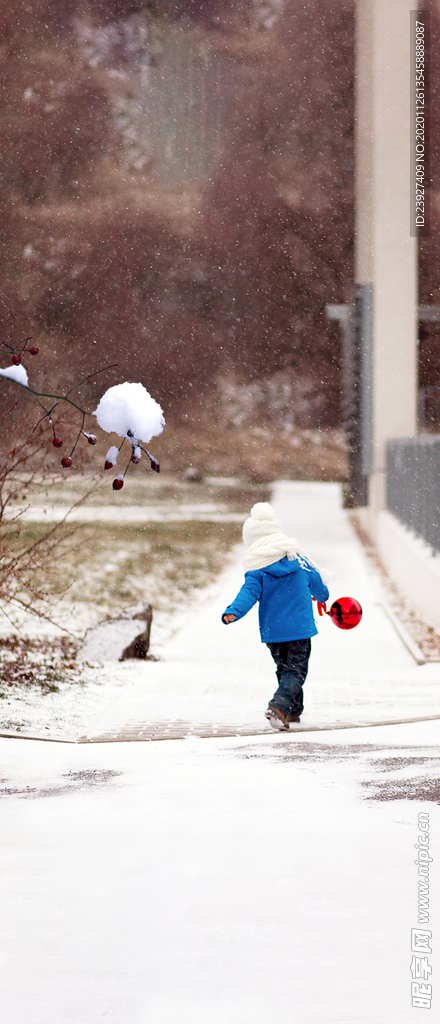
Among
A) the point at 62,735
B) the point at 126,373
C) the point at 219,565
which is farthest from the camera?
the point at 126,373

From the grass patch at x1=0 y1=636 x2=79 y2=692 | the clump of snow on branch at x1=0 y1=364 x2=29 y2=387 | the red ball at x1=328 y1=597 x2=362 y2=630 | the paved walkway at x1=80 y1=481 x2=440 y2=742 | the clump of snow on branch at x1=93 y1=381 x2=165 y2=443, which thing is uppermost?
the clump of snow on branch at x1=0 y1=364 x2=29 y2=387

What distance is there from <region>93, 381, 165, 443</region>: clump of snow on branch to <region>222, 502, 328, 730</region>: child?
3.24 m

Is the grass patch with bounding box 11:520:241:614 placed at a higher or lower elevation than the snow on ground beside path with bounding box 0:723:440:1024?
higher

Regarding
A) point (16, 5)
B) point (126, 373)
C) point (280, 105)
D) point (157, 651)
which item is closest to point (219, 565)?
point (157, 651)

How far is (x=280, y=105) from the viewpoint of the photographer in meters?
30.2

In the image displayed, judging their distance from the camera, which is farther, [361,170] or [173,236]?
[173,236]

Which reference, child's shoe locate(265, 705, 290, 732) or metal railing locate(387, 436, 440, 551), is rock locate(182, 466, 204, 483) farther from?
child's shoe locate(265, 705, 290, 732)

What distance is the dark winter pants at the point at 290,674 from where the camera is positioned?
6.25 m

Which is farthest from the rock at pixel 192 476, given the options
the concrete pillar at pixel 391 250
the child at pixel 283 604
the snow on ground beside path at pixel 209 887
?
the snow on ground beside path at pixel 209 887

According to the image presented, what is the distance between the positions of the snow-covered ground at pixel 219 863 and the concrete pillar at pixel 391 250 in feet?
38.5

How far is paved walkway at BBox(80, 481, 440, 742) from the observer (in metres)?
6.35

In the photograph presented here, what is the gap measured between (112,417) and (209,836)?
191cm

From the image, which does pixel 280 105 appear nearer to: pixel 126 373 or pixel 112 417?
pixel 126 373

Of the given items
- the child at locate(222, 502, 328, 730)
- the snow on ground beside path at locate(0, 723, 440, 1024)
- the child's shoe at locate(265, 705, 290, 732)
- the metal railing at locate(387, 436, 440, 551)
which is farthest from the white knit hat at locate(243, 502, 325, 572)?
the metal railing at locate(387, 436, 440, 551)
